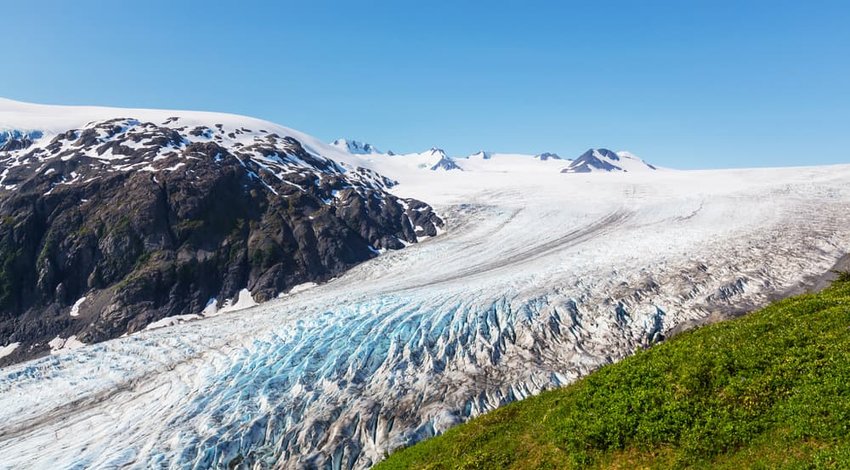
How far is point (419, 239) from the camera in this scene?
6462 cm

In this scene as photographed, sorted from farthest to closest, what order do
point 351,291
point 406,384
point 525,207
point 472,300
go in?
1. point 525,207
2. point 351,291
3. point 472,300
4. point 406,384

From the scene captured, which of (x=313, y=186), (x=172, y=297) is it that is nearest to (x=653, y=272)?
(x=172, y=297)

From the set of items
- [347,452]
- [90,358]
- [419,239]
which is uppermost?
[419,239]

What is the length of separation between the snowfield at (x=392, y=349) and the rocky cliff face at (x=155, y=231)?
37.3 feet

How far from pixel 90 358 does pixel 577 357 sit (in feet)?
101

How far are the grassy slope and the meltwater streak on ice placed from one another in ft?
26.7

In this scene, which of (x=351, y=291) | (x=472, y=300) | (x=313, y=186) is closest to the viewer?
(x=472, y=300)

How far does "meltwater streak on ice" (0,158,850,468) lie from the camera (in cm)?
2031

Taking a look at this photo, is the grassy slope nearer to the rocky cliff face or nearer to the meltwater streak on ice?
the meltwater streak on ice

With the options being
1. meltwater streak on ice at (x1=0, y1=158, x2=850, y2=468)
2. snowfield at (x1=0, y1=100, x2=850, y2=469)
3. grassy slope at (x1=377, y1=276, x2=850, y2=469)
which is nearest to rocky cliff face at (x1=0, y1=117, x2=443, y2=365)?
snowfield at (x1=0, y1=100, x2=850, y2=469)

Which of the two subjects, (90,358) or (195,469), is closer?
(195,469)

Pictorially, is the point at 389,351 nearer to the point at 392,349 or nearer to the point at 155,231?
the point at 392,349

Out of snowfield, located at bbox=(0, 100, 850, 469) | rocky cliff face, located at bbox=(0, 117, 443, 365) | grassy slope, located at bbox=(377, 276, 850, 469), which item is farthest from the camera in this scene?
rocky cliff face, located at bbox=(0, 117, 443, 365)

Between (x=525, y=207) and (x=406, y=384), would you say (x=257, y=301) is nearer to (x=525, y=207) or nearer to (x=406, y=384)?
(x=406, y=384)
